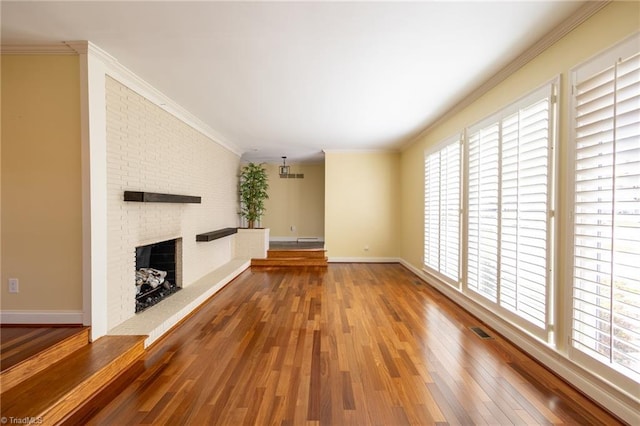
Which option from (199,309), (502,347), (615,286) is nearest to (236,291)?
(199,309)

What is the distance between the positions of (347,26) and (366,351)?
8.96ft

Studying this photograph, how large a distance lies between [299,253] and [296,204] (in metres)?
2.35

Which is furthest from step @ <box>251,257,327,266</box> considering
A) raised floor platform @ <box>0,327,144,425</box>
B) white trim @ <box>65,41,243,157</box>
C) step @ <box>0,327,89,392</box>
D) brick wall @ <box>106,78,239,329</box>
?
step @ <box>0,327,89,392</box>

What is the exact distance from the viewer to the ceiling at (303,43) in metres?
1.93

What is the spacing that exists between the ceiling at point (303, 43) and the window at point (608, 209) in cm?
64

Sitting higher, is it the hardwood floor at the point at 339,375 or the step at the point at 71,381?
the step at the point at 71,381

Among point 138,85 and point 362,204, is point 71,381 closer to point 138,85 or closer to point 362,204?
point 138,85

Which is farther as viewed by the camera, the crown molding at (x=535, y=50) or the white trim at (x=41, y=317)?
the white trim at (x=41, y=317)

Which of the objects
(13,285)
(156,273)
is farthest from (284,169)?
(13,285)

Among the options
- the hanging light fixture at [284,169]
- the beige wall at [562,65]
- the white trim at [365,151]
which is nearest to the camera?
the beige wall at [562,65]

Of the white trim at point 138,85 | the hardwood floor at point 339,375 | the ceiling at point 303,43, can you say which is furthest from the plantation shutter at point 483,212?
the white trim at point 138,85

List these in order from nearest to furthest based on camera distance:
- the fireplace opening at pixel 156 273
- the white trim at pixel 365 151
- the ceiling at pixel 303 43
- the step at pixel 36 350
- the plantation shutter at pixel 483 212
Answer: the step at pixel 36 350 → the ceiling at pixel 303 43 → the plantation shutter at pixel 483 212 → the fireplace opening at pixel 156 273 → the white trim at pixel 365 151

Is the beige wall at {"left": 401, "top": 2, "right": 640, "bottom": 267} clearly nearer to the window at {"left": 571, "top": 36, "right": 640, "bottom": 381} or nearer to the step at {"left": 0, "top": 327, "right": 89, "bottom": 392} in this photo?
the window at {"left": 571, "top": 36, "right": 640, "bottom": 381}

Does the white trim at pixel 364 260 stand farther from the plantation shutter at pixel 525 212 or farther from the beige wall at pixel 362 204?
the plantation shutter at pixel 525 212
